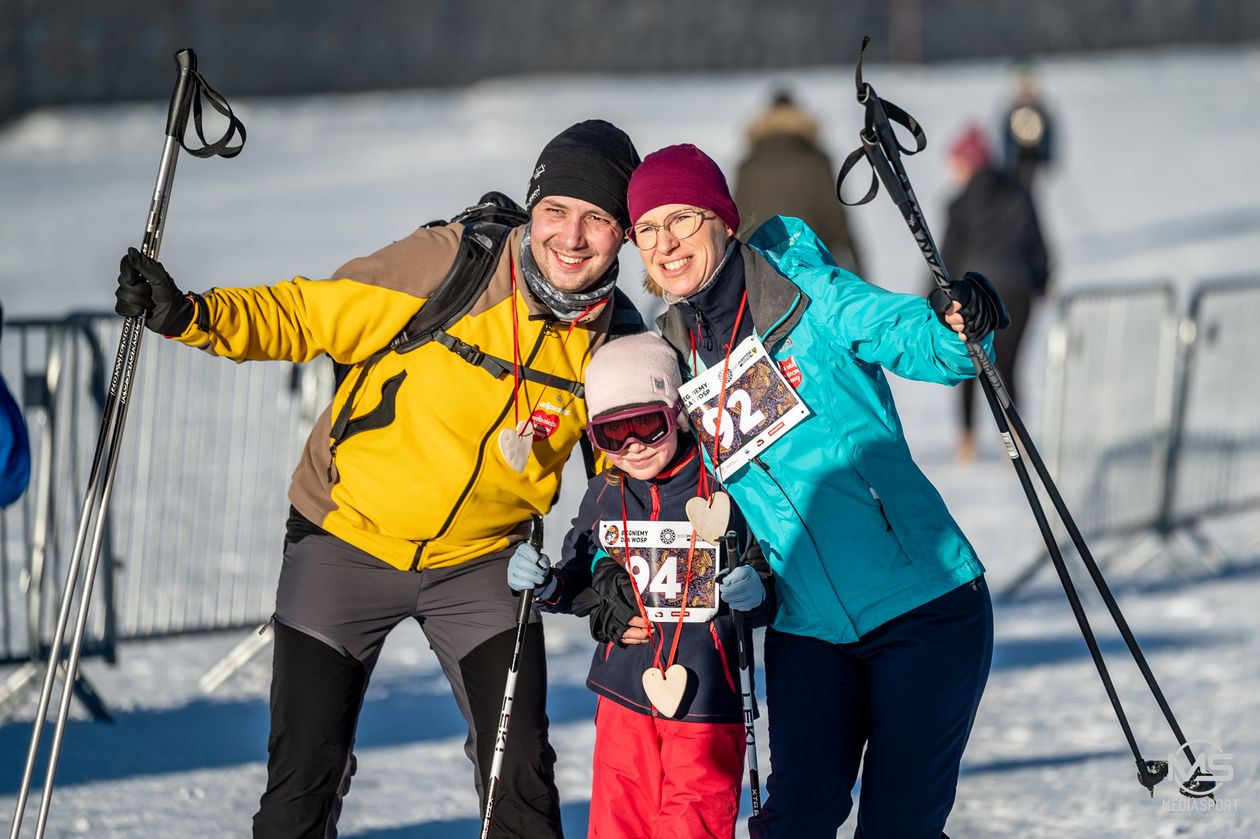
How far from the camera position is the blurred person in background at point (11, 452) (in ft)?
11.0

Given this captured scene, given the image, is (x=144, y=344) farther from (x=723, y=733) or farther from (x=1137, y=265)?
(x=1137, y=265)

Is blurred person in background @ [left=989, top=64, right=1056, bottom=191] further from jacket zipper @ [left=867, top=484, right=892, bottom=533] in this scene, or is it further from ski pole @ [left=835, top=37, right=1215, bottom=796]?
jacket zipper @ [left=867, top=484, right=892, bottom=533]

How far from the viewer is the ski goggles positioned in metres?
3.49

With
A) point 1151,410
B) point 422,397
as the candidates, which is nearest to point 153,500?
point 422,397

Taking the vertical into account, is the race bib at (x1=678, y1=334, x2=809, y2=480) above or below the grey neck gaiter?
below

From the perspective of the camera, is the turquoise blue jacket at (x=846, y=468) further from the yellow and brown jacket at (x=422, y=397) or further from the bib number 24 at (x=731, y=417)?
the yellow and brown jacket at (x=422, y=397)

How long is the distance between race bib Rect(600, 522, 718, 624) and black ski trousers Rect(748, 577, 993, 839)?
29cm

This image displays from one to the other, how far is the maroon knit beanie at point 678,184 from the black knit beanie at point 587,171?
0.08 m

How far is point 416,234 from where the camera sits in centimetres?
374

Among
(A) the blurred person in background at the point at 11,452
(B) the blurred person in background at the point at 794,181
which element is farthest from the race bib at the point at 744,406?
(B) the blurred person in background at the point at 794,181

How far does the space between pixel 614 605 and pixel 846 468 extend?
657mm

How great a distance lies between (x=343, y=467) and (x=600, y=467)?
626mm

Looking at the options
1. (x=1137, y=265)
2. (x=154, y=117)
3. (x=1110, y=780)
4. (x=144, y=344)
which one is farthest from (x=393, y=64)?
(x=1110, y=780)

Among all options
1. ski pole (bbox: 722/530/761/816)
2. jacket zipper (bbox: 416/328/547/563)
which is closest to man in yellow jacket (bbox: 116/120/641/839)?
jacket zipper (bbox: 416/328/547/563)
